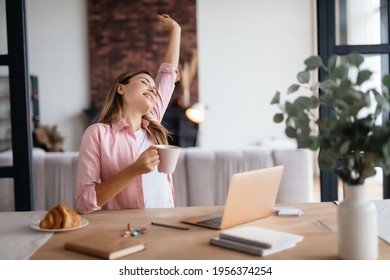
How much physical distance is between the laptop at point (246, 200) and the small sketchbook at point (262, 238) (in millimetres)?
112

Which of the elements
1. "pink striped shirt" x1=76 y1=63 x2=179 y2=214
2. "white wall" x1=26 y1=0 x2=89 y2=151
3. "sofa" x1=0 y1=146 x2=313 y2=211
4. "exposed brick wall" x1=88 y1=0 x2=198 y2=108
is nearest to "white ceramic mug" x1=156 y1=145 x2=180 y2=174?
"pink striped shirt" x1=76 y1=63 x2=179 y2=214

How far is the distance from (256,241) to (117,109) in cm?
95

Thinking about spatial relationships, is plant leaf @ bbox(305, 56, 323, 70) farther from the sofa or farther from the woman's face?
the sofa

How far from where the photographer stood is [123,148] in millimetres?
1843

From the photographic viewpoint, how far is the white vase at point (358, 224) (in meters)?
1.06

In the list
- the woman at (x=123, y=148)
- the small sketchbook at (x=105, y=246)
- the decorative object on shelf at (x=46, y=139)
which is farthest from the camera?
the decorative object on shelf at (x=46, y=139)

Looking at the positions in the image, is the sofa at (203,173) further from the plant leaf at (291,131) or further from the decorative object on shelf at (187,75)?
the decorative object on shelf at (187,75)

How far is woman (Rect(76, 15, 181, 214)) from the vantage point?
1712 millimetres

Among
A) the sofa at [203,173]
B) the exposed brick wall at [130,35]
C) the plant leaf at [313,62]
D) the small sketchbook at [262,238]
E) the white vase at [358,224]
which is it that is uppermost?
the exposed brick wall at [130,35]

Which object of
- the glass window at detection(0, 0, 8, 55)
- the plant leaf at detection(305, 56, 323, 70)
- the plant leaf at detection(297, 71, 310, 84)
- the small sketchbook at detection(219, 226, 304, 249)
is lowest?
the small sketchbook at detection(219, 226, 304, 249)

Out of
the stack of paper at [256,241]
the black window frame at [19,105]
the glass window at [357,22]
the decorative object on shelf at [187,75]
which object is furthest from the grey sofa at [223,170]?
the decorative object on shelf at [187,75]

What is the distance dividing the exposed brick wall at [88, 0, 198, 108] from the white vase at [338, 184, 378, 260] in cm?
610
